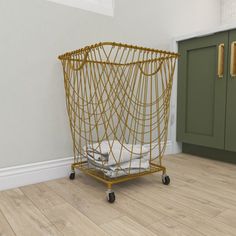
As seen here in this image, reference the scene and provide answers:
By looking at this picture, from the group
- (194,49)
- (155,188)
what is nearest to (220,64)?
(194,49)

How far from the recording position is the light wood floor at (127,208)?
73 cm

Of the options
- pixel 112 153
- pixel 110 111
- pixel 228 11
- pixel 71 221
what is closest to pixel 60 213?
pixel 71 221

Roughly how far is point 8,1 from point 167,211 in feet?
3.33

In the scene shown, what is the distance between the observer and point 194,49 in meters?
1.48

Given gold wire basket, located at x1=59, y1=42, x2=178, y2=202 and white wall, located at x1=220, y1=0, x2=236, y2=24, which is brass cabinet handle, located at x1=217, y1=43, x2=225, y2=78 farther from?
white wall, located at x1=220, y1=0, x2=236, y2=24

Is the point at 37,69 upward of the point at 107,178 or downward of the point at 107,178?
upward

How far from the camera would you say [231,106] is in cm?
133

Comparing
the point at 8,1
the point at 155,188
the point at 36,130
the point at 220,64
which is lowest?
the point at 155,188

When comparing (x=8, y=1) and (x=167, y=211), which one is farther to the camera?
(x=8, y=1)

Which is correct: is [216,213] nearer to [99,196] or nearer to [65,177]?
[99,196]

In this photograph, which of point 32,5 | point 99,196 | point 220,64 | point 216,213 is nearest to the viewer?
point 216,213

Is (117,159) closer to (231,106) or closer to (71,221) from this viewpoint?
(71,221)

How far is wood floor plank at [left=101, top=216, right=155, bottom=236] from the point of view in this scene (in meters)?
0.71

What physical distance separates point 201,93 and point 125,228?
984mm
